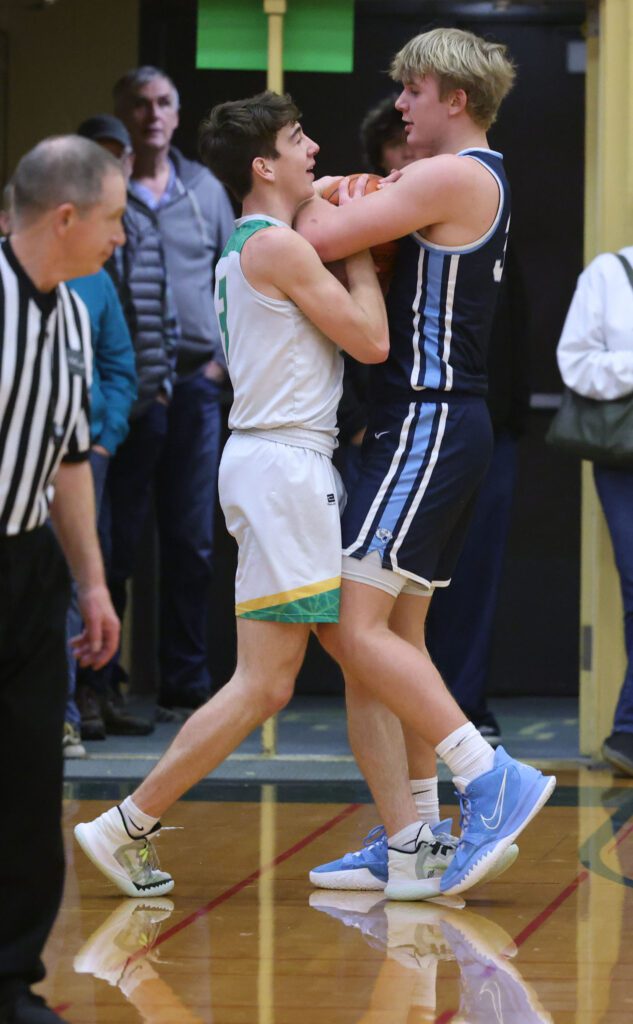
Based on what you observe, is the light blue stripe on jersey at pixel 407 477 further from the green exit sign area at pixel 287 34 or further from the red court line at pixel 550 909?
the green exit sign area at pixel 287 34

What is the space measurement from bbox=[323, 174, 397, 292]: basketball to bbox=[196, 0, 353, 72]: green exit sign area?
7.26 feet

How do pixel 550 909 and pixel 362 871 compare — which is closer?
pixel 550 909

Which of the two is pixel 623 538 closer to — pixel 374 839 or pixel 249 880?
pixel 374 839

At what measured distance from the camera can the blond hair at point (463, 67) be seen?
3938mm

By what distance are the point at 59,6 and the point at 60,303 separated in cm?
504

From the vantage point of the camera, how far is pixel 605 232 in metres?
5.98

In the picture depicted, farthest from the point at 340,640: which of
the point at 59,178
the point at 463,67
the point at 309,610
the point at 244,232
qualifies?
the point at 59,178

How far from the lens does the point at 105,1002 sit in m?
3.13

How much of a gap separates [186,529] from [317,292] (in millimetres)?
3140

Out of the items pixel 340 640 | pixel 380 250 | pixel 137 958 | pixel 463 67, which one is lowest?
pixel 137 958

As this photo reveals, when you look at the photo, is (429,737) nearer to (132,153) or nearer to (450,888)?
(450,888)

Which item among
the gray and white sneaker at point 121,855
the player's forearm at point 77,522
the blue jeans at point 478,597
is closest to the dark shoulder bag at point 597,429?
the blue jeans at point 478,597

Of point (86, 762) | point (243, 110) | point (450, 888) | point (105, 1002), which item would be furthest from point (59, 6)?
point (105, 1002)

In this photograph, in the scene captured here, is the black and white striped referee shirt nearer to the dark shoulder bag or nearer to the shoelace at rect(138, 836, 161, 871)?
the shoelace at rect(138, 836, 161, 871)
